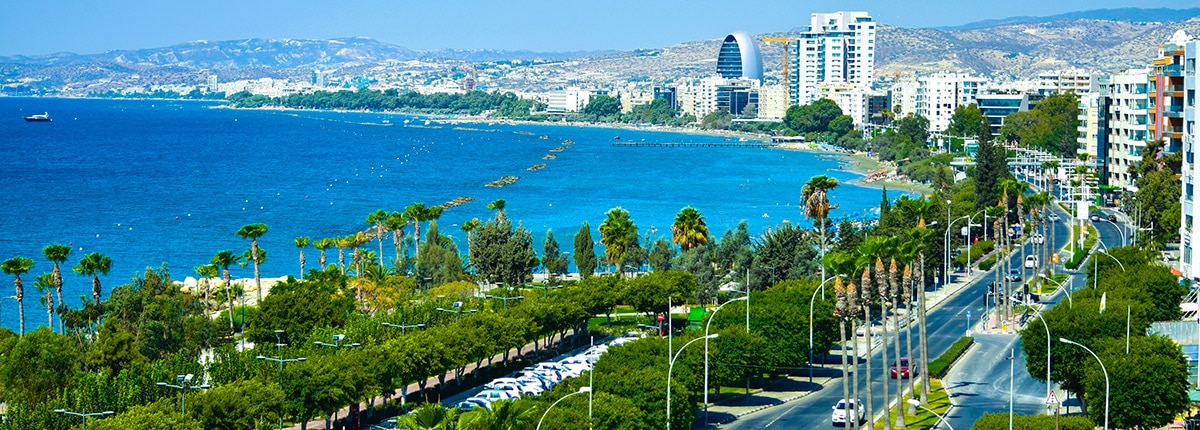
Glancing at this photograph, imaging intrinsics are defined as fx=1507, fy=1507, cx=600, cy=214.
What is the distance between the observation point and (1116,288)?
58.1m

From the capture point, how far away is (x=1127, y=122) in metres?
104

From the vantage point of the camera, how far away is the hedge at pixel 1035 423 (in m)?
39.3

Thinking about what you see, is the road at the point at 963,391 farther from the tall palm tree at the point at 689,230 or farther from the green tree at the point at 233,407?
the tall palm tree at the point at 689,230

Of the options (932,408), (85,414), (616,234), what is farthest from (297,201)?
(85,414)

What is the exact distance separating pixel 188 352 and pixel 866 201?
302ft

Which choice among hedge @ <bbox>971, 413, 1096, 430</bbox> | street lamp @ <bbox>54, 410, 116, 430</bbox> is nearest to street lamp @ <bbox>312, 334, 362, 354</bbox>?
street lamp @ <bbox>54, 410, 116, 430</bbox>

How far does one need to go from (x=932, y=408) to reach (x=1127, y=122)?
6076 centimetres

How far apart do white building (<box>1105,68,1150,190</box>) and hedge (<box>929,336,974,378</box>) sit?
A: 43.6m

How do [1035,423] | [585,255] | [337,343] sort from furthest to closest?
1. [585,255]
2. [337,343]
3. [1035,423]

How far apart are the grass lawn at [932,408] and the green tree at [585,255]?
32823 mm

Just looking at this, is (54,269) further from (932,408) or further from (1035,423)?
(1035,423)

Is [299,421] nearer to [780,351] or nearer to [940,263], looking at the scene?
[780,351]

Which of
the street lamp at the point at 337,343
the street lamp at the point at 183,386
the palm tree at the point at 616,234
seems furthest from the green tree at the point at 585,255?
the street lamp at the point at 183,386


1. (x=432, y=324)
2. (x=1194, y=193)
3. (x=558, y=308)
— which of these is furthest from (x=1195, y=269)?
(x=432, y=324)
